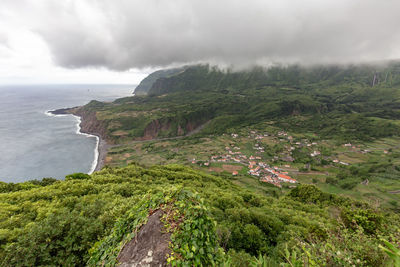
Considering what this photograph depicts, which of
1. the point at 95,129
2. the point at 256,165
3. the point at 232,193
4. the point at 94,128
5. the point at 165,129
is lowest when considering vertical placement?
the point at 256,165

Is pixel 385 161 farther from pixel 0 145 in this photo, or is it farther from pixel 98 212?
pixel 0 145

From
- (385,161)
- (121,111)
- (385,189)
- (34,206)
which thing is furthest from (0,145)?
(385,161)

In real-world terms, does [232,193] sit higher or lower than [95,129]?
higher

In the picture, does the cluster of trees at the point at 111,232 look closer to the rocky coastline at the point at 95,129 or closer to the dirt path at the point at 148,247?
the dirt path at the point at 148,247

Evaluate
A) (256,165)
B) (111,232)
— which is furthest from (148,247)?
(256,165)

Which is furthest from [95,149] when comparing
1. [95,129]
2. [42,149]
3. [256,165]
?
[256,165]

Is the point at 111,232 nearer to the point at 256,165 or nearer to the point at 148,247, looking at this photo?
the point at 148,247

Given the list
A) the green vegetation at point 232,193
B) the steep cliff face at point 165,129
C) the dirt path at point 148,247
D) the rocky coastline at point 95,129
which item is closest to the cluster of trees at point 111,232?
the green vegetation at point 232,193

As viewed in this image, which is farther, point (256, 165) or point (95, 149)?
point (95, 149)

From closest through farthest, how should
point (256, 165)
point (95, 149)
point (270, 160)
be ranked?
point (256, 165)
point (270, 160)
point (95, 149)

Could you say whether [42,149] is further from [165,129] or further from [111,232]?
[111,232]

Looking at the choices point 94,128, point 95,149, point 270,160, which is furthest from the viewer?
point 94,128

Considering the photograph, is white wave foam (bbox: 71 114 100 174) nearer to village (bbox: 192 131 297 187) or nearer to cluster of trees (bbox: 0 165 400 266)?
village (bbox: 192 131 297 187)
